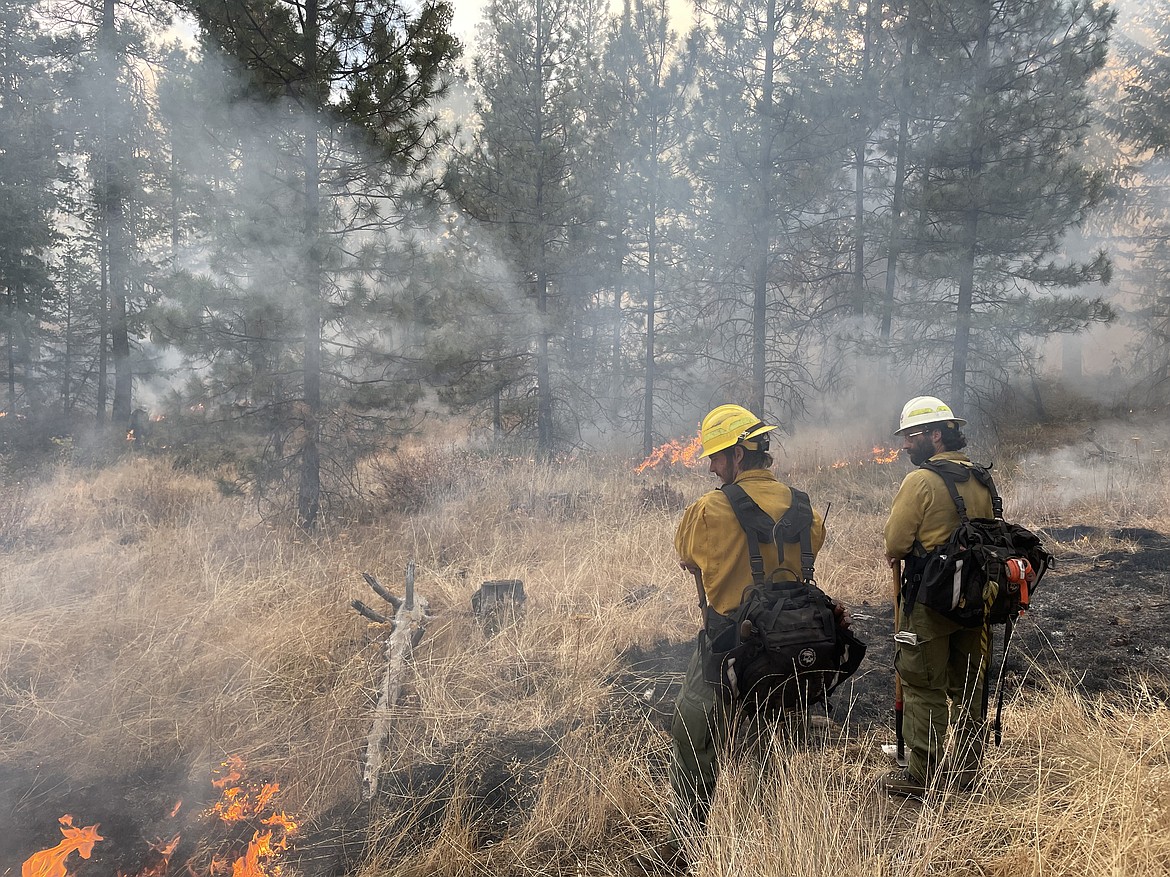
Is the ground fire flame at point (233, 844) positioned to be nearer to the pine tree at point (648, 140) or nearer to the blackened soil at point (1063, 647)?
the blackened soil at point (1063, 647)

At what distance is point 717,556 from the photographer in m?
2.71

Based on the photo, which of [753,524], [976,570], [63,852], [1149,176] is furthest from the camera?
[1149,176]

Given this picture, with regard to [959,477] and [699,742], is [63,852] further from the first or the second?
[959,477]

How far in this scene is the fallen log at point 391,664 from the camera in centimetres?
369

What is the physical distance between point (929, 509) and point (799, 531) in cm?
93

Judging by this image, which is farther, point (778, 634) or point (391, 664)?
point (391, 664)

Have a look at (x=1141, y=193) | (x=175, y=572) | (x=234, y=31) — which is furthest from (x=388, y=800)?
(x=1141, y=193)

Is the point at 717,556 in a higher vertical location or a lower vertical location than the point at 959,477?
lower

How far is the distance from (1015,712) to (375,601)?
486 centimetres

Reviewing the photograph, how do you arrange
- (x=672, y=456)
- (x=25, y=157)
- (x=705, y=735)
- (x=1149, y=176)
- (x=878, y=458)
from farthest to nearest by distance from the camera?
(x=1149, y=176)
(x=672, y=456)
(x=878, y=458)
(x=25, y=157)
(x=705, y=735)

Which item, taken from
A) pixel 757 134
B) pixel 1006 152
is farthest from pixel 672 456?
pixel 1006 152

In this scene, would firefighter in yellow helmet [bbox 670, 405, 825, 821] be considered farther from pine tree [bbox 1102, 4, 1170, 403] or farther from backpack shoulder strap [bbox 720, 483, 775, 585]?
pine tree [bbox 1102, 4, 1170, 403]

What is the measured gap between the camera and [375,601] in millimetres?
5949

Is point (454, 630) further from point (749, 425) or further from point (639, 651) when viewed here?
point (749, 425)
